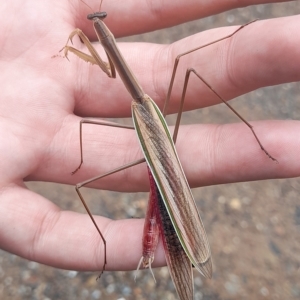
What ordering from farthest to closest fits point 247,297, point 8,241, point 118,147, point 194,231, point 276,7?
point 276,7, point 247,297, point 118,147, point 8,241, point 194,231

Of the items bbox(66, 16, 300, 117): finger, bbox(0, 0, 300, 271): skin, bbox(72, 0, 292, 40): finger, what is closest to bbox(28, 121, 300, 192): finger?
bbox(0, 0, 300, 271): skin

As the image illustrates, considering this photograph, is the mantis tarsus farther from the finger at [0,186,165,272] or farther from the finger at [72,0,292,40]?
the finger at [72,0,292,40]

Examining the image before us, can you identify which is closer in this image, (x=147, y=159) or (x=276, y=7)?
(x=147, y=159)

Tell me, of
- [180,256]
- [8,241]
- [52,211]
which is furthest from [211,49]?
[8,241]

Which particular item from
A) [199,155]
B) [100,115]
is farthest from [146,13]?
[199,155]

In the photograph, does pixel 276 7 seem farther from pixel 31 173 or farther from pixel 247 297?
pixel 31 173

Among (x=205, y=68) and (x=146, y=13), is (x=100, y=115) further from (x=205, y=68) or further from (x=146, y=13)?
(x=205, y=68)

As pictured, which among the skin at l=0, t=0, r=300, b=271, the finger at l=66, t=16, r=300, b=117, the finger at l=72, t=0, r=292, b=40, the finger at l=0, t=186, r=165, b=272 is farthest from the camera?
the finger at l=72, t=0, r=292, b=40

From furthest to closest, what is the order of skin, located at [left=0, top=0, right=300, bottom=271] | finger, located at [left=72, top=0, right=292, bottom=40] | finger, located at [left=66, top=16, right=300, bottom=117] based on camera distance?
finger, located at [left=72, top=0, right=292, bottom=40] < skin, located at [left=0, top=0, right=300, bottom=271] < finger, located at [left=66, top=16, right=300, bottom=117]
